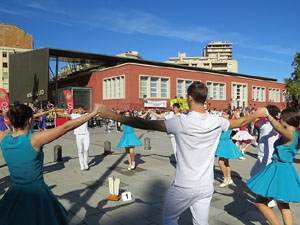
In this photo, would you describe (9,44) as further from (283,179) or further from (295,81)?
(283,179)

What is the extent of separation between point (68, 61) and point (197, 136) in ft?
136

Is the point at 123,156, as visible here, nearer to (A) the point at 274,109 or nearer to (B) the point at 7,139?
(A) the point at 274,109

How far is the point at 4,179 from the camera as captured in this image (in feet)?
22.8

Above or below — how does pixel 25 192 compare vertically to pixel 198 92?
below

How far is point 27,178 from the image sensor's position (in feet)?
8.46


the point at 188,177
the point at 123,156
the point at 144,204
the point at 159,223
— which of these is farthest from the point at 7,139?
the point at 123,156

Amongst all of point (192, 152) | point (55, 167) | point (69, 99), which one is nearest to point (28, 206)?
point (192, 152)

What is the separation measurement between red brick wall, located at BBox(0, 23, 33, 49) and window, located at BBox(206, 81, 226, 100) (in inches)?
2729

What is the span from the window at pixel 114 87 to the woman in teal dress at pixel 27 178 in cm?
2921

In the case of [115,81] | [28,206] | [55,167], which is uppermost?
[115,81]

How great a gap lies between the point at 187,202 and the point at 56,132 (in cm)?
153

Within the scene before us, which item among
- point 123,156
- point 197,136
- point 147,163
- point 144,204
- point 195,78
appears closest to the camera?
point 197,136

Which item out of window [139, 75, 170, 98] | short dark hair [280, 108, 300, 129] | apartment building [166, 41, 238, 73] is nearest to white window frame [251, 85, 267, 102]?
window [139, 75, 170, 98]

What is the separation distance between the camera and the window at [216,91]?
39.0 meters
